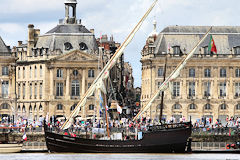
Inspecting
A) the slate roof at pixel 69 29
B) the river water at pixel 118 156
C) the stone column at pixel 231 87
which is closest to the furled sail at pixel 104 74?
the river water at pixel 118 156

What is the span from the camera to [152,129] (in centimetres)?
12069

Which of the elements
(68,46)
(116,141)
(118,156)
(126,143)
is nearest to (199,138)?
(126,143)

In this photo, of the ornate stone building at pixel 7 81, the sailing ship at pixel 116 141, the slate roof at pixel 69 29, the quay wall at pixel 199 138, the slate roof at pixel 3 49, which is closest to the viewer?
the sailing ship at pixel 116 141

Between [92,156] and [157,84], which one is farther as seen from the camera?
[157,84]

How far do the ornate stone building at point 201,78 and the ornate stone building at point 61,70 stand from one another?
8.85m

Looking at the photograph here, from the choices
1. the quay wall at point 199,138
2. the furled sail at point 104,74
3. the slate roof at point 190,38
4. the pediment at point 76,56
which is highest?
the slate roof at point 190,38

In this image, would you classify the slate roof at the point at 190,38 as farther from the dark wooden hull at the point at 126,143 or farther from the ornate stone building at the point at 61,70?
the dark wooden hull at the point at 126,143

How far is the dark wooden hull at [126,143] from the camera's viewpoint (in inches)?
4702

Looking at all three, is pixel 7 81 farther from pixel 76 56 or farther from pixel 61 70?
pixel 76 56

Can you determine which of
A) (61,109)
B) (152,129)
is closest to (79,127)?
(152,129)

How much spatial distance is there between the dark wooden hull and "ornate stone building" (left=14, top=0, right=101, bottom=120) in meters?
55.7

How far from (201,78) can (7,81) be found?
27.6 metres

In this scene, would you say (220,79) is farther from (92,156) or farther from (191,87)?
(92,156)

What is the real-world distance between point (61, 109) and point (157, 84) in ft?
46.4
